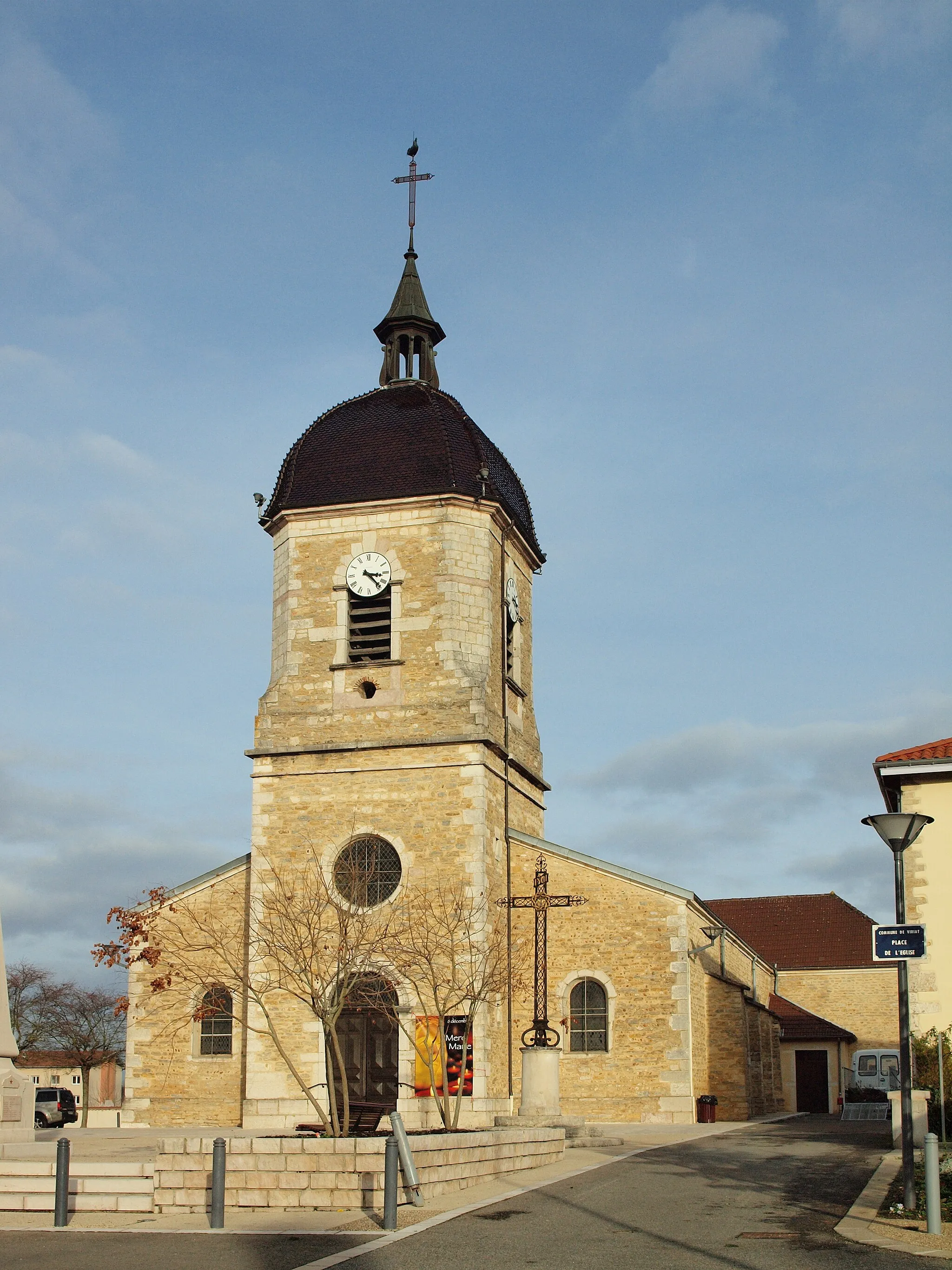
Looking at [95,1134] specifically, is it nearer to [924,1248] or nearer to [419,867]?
[419,867]

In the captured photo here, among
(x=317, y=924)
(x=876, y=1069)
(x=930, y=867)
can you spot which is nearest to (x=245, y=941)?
(x=317, y=924)

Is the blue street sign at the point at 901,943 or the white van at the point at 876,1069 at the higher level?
the blue street sign at the point at 901,943

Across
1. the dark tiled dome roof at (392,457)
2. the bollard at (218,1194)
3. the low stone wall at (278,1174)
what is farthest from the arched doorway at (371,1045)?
the bollard at (218,1194)

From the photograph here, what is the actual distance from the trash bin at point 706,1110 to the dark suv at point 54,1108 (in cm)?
1628

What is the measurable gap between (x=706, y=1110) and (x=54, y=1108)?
730 inches

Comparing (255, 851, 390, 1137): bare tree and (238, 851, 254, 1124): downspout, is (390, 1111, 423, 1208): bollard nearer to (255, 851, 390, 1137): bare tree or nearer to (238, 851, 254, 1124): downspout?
(255, 851, 390, 1137): bare tree

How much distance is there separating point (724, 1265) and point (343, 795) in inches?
694

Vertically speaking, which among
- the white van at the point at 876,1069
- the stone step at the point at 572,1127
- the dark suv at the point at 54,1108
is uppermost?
the stone step at the point at 572,1127

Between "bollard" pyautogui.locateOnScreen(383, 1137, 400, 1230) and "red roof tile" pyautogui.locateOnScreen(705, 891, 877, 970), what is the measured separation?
3597 centimetres

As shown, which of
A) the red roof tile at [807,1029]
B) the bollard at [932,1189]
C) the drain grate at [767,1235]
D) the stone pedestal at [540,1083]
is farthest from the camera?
the red roof tile at [807,1029]

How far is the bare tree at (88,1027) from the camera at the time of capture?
53791 mm

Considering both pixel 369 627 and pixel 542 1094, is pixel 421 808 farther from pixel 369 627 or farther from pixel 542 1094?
pixel 542 1094

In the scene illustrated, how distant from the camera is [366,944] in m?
24.1

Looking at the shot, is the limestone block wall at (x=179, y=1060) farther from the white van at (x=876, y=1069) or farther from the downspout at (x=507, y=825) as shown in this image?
the white van at (x=876, y=1069)
